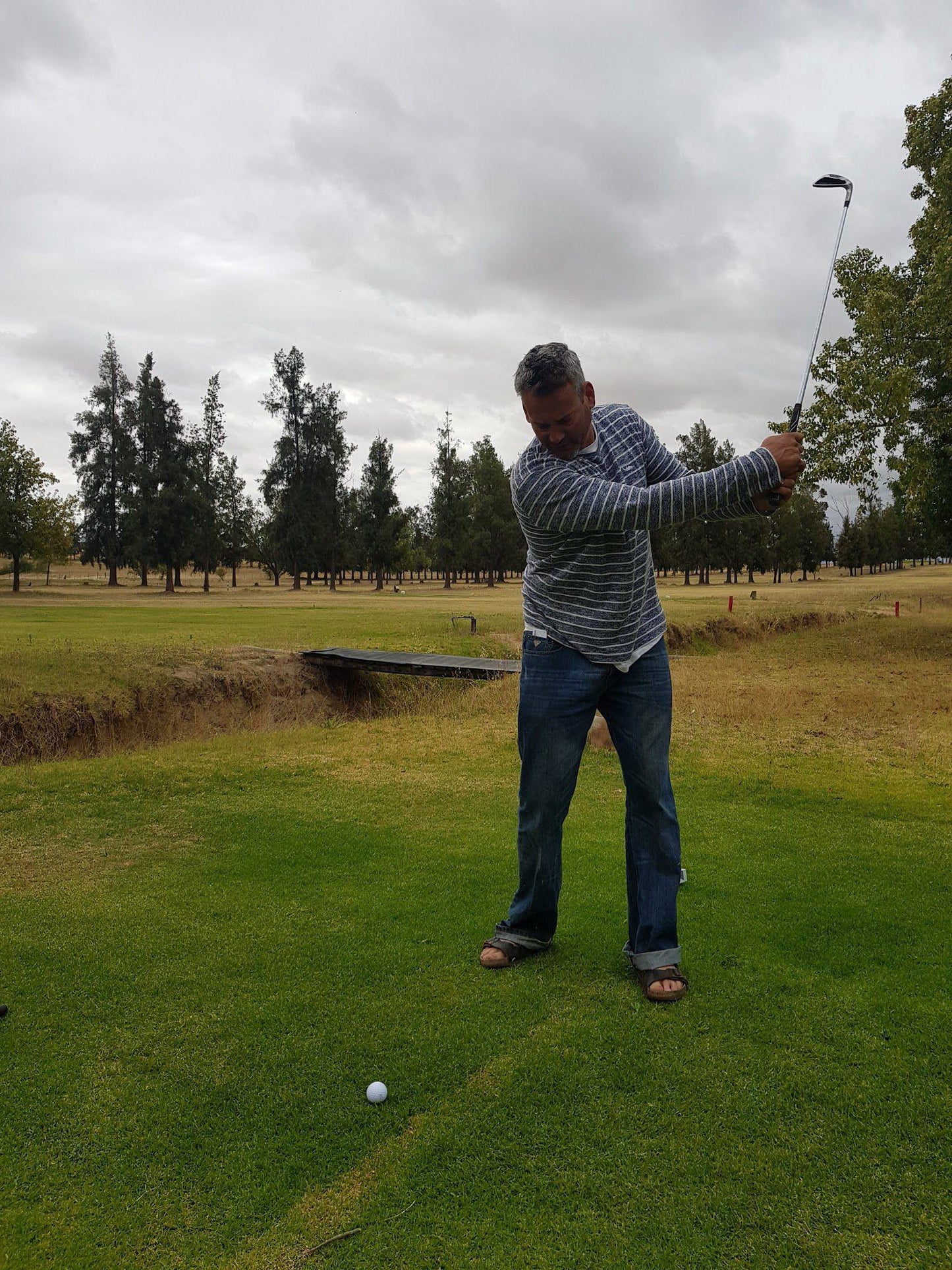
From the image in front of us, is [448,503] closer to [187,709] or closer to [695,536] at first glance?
[695,536]

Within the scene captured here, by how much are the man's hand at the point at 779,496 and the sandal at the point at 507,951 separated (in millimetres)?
2375

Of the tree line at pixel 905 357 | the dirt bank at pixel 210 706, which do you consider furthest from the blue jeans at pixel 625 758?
the tree line at pixel 905 357

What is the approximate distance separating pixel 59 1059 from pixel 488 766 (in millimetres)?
6211

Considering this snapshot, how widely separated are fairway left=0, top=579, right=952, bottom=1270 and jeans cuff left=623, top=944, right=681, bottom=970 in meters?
0.15

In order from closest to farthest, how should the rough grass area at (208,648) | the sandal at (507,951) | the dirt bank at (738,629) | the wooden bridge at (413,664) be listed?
the sandal at (507,951), the rough grass area at (208,648), the wooden bridge at (413,664), the dirt bank at (738,629)

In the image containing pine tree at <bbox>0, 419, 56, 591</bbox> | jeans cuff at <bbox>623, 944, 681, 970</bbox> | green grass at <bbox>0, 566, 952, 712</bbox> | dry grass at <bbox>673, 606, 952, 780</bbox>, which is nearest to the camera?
jeans cuff at <bbox>623, 944, 681, 970</bbox>

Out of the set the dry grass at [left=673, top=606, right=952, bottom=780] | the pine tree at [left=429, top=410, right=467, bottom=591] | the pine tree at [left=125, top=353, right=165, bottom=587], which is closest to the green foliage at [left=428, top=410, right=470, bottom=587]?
the pine tree at [left=429, top=410, right=467, bottom=591]

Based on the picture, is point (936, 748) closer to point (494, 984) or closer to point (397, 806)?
point (397, 806)

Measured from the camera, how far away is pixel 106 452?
64.2 m

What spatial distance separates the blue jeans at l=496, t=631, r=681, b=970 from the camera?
12.9 feet

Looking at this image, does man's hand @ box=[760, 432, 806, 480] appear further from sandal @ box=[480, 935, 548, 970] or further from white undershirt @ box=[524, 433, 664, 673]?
sandal @ box=[480, 935, 548, 970]

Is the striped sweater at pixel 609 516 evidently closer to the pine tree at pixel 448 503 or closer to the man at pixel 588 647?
the man at pixel 588 647

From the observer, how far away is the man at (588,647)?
→ 3.60 metres

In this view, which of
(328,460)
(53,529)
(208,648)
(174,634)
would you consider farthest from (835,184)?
(328,460)
